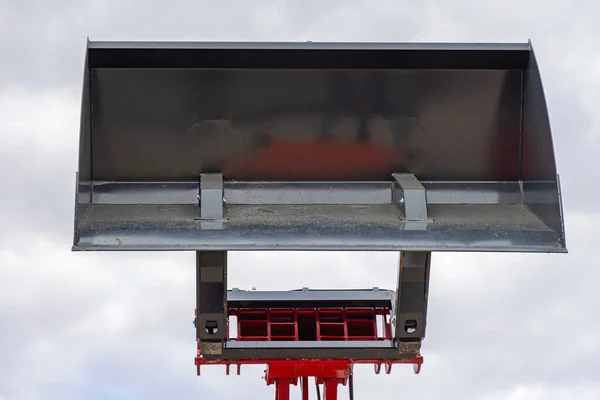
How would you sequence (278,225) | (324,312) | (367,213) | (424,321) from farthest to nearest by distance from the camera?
(324,312)
(424,321)
(367,213)
(278,225)

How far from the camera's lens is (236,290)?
14.9ft

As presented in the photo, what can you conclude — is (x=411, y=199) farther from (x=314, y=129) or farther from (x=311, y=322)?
(x=311, y=322)

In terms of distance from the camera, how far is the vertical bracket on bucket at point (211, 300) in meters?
3.93

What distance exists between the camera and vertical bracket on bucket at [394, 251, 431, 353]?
158 inches

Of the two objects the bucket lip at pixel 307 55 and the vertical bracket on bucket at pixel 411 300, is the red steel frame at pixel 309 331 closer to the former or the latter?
the vertical bracket on bucket at pixel 411 300

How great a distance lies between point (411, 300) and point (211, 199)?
963mm

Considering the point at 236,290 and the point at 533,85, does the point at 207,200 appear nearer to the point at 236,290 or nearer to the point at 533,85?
the point at 236,290

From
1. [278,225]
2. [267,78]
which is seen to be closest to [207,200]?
[278,225]

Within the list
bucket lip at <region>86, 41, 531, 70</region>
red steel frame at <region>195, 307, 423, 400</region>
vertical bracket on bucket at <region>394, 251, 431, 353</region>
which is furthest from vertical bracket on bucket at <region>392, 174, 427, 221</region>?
red steel frame at <region>195, 307, 423, 400</region>

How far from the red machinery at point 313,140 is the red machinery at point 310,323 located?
0.10m

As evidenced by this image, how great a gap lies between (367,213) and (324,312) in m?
0.79

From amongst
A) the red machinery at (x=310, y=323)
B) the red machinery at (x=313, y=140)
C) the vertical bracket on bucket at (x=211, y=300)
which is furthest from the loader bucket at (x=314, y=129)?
the red machinery at (x=310, y=323)

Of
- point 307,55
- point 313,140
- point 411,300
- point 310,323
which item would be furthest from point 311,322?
point 307,55

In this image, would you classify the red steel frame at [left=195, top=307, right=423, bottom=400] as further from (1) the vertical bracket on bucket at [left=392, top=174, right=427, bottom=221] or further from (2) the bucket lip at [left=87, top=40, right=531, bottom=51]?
(2) the bucket lip at [left=87, top=40, right=531, bottom=51]
